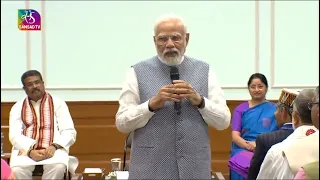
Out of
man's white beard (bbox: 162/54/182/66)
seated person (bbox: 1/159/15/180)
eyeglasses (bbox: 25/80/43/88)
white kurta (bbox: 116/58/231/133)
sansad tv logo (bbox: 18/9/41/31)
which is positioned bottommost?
seated person (bbox: 1/159/15/180)

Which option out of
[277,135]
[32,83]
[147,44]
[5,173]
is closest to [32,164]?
[32,83]

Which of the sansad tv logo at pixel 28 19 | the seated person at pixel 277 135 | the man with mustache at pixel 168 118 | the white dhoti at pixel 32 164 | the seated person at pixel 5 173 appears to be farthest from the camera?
the sansad tv logo at pixel 28 19

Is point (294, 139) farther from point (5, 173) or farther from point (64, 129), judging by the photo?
point (64, 129)

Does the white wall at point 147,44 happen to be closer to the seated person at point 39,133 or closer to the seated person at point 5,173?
the seated person at point 39,133

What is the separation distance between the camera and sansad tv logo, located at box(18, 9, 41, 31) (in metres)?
5.72

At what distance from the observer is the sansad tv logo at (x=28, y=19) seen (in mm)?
5719

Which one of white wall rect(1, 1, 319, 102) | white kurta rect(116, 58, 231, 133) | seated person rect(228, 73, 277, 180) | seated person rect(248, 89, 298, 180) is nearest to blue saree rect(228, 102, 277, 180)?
seated person rect(228, 73, 277, 180)

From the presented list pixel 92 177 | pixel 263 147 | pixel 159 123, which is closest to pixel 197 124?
pixel 159 123

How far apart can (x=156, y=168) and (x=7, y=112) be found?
379 centimetres

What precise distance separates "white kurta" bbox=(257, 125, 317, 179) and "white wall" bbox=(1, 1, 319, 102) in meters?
3.63

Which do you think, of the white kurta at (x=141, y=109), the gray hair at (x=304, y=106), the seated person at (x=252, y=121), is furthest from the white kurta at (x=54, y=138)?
the gray hair at (x=304, y=106)

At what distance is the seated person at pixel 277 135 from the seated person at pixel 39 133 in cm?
218

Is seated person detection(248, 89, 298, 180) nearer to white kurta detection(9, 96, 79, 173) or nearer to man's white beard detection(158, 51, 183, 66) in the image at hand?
man's white beard detection(158, 51, 183, 66)

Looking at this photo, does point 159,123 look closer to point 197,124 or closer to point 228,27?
point 197,124
